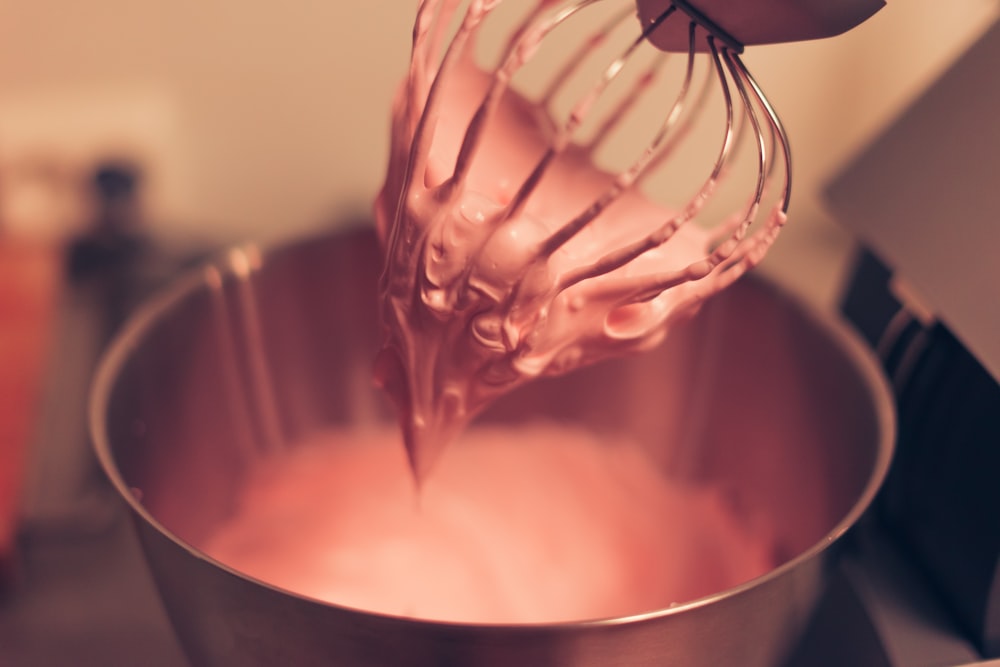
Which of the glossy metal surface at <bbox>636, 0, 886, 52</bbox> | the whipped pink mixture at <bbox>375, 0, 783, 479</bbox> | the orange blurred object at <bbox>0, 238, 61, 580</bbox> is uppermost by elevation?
the glossy metal surface at <bbox>636, 0, 886, 52</bbox>

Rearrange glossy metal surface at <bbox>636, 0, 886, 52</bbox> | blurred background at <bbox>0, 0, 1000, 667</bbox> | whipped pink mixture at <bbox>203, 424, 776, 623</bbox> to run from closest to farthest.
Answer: glossy metal surface at <bbox>636, 0, 886, 52</bbox> → whipped pink mixture at <bbox>203, 424, 776, 623</bbox> → blurred background at <bbox>0, 0, 1000, 667</bbox>

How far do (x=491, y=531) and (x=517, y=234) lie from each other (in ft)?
0.82

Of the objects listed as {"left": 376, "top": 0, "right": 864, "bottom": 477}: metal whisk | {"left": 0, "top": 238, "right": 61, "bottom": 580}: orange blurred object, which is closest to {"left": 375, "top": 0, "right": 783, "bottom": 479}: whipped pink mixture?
{"left": 376, "top": 0, "right": 864, "bottom": 477}: metal whisk

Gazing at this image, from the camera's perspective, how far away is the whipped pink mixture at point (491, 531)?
53cm

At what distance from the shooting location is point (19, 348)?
2.13ft

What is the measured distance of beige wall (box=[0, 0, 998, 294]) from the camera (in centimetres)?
69

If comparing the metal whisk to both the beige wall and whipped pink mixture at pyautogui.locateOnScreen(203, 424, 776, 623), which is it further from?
the beige wall

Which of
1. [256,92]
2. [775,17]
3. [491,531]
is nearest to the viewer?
[775,17]

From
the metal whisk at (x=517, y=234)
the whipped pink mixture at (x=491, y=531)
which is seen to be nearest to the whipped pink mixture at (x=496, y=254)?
the metal whisk at (x=517, y=234)

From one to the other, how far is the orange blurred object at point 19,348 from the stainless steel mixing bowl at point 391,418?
0.11 meters

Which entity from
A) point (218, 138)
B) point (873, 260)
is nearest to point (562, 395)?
point (873, 260)

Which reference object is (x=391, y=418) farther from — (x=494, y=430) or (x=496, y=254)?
(x=496, y=254)

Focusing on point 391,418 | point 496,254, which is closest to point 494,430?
point 391,418

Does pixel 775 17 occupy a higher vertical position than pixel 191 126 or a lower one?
higher
